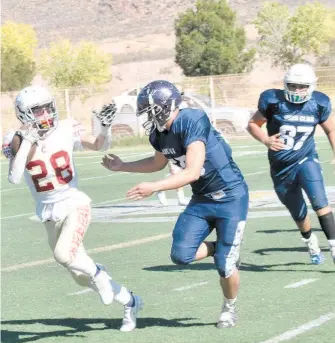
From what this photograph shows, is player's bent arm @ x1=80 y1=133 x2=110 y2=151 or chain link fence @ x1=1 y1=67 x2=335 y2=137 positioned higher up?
player's bent arm @ x1=80 y1=133 x2=110 y2=151

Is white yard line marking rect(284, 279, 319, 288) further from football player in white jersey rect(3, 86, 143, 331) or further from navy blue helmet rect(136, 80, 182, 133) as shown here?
navy blue helmet rect(136, 80, 182, 133)

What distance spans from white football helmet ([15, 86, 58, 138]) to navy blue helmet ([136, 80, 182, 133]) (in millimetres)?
721

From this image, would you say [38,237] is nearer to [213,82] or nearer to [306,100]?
[306,100]

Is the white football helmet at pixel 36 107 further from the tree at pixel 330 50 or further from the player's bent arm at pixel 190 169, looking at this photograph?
the tree at pixel 330 50

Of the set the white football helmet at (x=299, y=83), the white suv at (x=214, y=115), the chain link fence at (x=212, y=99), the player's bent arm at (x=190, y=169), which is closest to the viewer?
the player's bent arm at (x=190, y=169)

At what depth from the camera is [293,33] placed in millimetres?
56594

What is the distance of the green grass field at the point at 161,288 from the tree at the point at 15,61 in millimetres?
34260

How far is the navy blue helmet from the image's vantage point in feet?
22.6

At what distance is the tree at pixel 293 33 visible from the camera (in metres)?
56.2

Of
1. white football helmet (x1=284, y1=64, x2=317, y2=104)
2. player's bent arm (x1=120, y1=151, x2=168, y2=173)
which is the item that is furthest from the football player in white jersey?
white football helmet (x1=284, y1=64, x2=317, y2=104)

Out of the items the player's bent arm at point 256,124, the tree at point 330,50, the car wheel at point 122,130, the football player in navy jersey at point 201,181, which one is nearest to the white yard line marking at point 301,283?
the football player in navy jersey at point 201,181

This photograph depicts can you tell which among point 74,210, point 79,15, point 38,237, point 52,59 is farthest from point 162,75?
point 74,210

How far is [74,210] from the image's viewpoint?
7426 mm

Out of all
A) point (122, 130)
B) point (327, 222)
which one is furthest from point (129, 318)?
point (122, 130)
